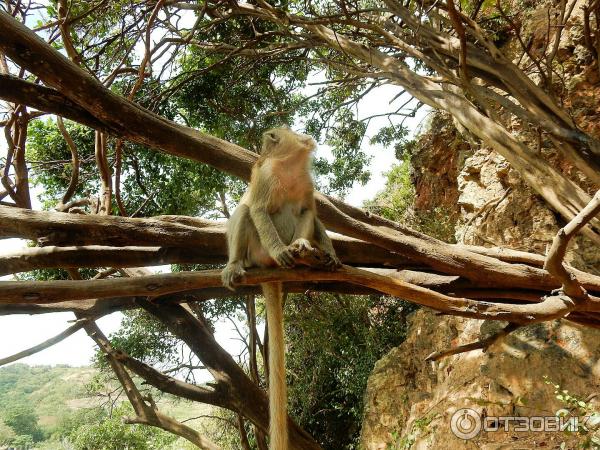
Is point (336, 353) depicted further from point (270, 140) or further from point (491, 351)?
point (270, 140)

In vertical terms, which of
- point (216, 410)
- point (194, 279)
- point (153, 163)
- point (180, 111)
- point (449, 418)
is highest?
point (180, 111)

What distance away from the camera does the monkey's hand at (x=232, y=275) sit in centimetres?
347

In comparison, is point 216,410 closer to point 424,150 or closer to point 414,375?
point 414,375

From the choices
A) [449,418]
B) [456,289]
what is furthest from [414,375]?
[456,289]

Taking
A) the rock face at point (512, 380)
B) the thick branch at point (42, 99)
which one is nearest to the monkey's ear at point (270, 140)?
the thick branch at point (42, 99)

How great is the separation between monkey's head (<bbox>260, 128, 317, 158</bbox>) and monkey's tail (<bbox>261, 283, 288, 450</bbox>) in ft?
3.66

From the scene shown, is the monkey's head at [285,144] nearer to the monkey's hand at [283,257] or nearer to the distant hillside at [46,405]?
the monkey's hand at [283,257]

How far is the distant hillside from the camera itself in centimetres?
1538

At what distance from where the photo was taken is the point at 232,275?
356 cm

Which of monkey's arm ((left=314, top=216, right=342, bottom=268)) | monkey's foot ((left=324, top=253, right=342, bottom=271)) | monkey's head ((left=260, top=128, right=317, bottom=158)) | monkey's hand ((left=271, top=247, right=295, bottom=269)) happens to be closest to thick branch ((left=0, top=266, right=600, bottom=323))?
monkey's foot ((left=324, top=253, right=342, bottom=271))

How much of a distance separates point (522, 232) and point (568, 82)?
2.40 m

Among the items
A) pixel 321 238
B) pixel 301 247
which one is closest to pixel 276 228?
pixel 321 238

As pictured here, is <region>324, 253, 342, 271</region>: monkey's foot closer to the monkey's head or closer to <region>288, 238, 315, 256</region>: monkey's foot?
<region>288, 238, 315, 256</region>: monkey's foot

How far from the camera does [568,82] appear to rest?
739 cm
